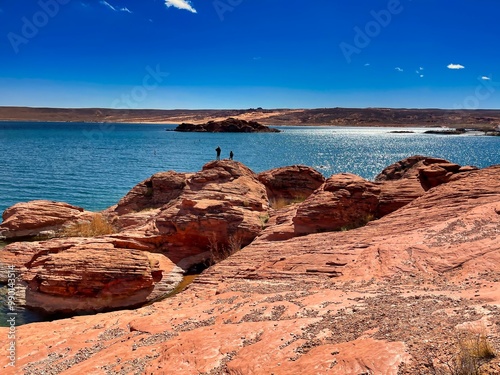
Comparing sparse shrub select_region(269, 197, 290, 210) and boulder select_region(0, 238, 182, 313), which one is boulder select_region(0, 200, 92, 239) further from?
sparse shrub select_region(269, 197, 290, 210)

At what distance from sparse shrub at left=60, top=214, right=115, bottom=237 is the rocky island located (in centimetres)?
48

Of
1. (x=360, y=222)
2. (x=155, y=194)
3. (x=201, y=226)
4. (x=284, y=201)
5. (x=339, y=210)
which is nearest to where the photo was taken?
(x=360, y=222)

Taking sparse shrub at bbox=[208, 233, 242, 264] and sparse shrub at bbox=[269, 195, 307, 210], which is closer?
sparse shrub at bbox=[208, 233, 242, 264]

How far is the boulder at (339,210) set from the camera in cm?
1772

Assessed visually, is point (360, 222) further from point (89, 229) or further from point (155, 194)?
point (89, 229)

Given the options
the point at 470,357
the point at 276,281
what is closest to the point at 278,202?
the point at 276,281

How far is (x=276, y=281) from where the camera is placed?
12.7m

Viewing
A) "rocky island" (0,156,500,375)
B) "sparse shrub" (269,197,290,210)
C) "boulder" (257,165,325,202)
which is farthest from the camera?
"boulder" (257,165,325,202)

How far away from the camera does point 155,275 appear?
17266 millimetres

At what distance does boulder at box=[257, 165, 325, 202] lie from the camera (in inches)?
1101

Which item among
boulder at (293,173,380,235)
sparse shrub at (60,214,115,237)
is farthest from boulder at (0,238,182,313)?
boulder at (293,173,380,235)

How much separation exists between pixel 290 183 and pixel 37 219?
16743 mm

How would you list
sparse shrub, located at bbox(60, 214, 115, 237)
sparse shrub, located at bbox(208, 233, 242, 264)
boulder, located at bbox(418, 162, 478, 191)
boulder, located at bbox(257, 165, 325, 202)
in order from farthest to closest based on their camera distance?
boulder, located at bbox(257, 165, 325, 202)
sparse shrub, located at bbox(60, 214, 115, 237)
boulder, located at bbox(418, 162, 478, 191)
sparse shrub, located at bbox(208, 233, 242, 264)

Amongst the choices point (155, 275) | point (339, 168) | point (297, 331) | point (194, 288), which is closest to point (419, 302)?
point (297, 331)
